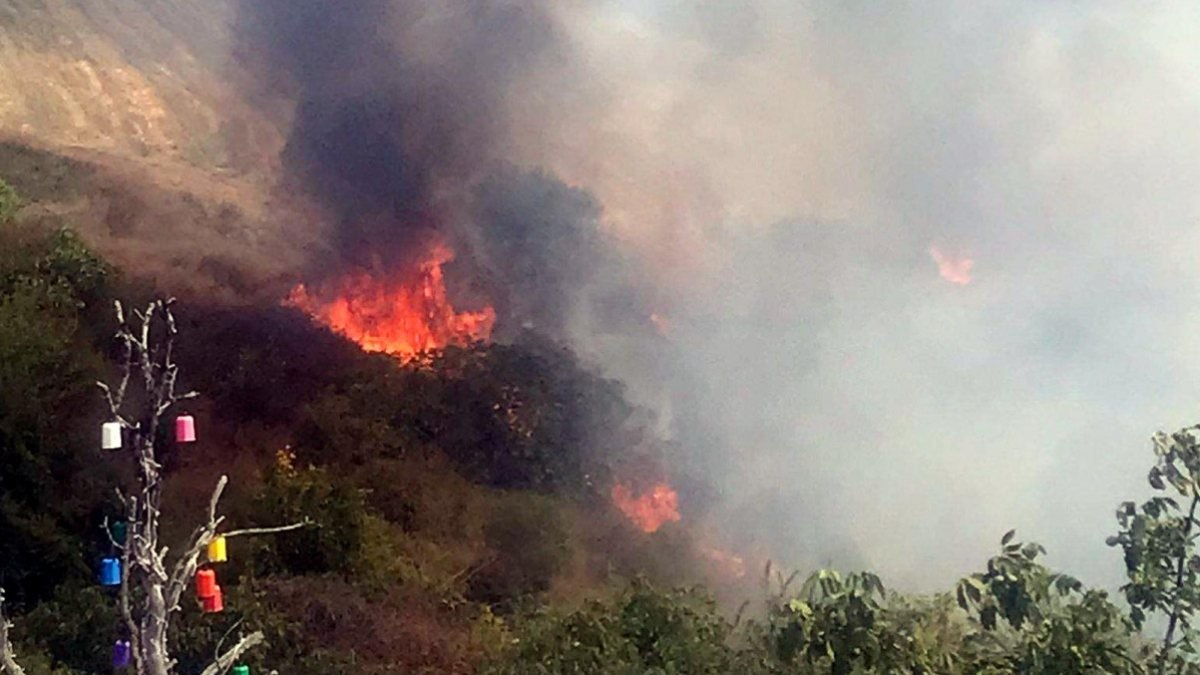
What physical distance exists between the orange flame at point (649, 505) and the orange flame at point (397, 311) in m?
2.51

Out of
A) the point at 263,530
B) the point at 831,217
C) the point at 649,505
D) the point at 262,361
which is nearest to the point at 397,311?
the point at 262,361

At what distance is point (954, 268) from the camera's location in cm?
907

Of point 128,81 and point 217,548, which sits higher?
point 128,81

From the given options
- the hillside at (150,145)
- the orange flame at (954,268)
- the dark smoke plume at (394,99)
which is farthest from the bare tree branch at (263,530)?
the orange flame at (954,268)

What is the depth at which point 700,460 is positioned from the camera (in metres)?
9.50

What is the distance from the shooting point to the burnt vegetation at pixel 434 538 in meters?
A: 6.07

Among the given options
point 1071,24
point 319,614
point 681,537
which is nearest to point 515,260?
point 681,537

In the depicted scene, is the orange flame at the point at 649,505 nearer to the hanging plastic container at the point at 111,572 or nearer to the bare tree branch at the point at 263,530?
the bare tree branch at the point at 263,530

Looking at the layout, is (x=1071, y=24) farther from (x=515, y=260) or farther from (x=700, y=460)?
(x=515, y=260)

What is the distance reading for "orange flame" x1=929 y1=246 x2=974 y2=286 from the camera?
9.02m

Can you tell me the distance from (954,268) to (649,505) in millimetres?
3432

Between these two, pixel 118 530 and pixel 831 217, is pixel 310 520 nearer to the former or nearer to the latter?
pixel 118 530

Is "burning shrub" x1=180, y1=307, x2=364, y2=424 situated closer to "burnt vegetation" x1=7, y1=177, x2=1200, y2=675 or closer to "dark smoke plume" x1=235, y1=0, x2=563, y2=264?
"burnt vegetation" x1=7, y1=177, x2=1200, y2=675

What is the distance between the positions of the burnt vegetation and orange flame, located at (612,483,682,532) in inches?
5.4
